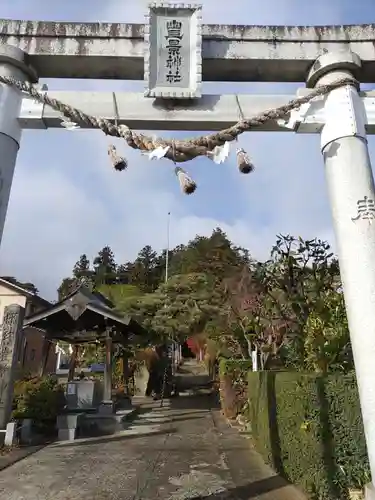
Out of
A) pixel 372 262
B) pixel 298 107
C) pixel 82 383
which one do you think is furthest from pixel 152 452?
pixel 298 107

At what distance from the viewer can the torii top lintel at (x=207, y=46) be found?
4516 mm

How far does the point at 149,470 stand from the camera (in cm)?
744

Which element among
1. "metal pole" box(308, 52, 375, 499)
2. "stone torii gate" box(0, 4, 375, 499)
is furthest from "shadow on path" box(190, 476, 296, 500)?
"stone torii gate" box(0, 4, 375, 499)

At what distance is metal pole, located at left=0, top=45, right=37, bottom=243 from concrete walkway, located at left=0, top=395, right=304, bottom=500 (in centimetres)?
453

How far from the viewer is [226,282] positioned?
58.9ft

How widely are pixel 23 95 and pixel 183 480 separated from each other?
20.1 ft

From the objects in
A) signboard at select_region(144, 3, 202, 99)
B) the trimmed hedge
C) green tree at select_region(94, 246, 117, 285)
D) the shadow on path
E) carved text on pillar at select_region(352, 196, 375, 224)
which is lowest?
the shadow on path

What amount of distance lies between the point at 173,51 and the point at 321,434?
4.77 meters

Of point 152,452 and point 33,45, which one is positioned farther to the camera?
point 152,452

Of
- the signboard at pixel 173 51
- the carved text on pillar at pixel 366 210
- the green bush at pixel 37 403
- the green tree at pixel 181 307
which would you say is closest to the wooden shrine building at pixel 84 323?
the green bush at pixel 37 403

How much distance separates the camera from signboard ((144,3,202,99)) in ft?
14.3

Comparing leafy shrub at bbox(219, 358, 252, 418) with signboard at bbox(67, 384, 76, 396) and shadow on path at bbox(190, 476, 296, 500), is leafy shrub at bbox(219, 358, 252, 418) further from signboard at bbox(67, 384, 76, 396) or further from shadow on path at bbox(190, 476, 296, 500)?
shadow on path at bbox(190, 476, 296, 500)

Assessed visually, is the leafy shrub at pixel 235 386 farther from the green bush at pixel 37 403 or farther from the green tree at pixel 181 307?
the green bush at pixel 37 403

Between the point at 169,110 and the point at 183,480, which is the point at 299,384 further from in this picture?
the point at 169,110
